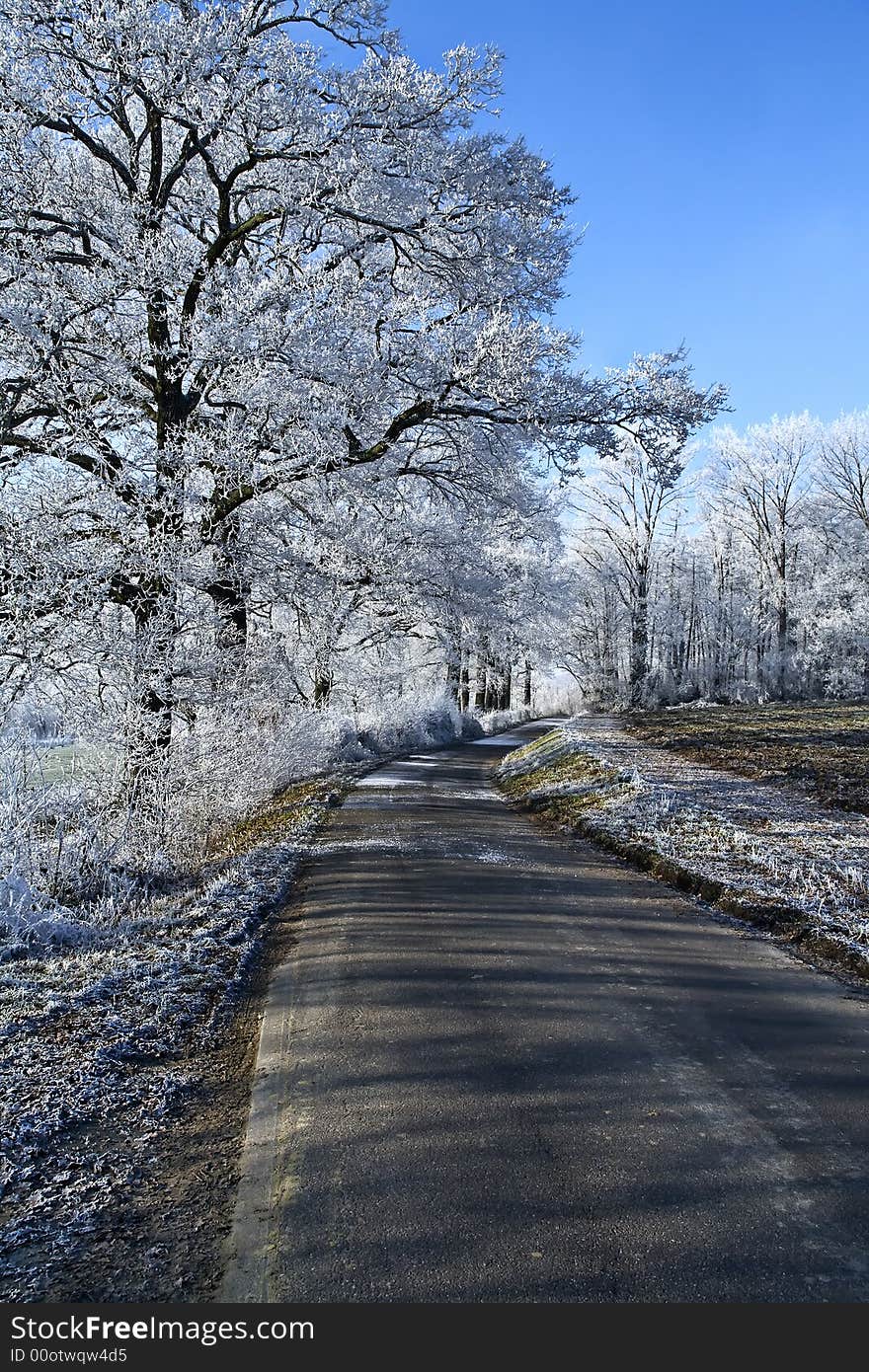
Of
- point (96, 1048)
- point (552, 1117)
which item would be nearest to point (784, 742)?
point (552, 1117)

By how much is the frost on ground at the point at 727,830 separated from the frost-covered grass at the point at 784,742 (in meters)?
0.76

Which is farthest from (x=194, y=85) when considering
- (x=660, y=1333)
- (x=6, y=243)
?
(x=660, y=1333)

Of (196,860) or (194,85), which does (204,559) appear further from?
(194,85)

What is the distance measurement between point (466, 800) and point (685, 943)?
8674 millimetres

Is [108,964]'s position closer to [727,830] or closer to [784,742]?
[727,830]

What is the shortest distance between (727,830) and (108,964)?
7.03m

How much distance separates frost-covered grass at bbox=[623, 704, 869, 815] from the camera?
13.5m

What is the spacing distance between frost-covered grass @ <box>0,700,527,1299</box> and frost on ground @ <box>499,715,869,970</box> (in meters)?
4.12

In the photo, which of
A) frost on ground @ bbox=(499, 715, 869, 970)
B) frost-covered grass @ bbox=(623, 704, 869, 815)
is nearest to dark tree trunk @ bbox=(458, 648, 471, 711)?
frost-covered grass @ bbox=(623, 704, 869, 815)

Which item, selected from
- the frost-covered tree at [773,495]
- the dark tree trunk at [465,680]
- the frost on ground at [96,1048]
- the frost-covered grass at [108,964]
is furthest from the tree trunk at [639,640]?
the frost on ground at [96,1048]

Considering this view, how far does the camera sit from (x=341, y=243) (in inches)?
513

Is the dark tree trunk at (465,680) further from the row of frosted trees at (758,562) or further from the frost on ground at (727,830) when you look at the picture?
the frost on ground at (727,830)

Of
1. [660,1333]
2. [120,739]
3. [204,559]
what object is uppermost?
[204,559]

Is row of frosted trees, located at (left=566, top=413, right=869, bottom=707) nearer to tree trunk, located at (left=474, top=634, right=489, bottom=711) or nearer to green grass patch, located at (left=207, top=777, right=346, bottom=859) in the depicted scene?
tree trunk, located at (left=474, top=634, right=489, bottom=711)
